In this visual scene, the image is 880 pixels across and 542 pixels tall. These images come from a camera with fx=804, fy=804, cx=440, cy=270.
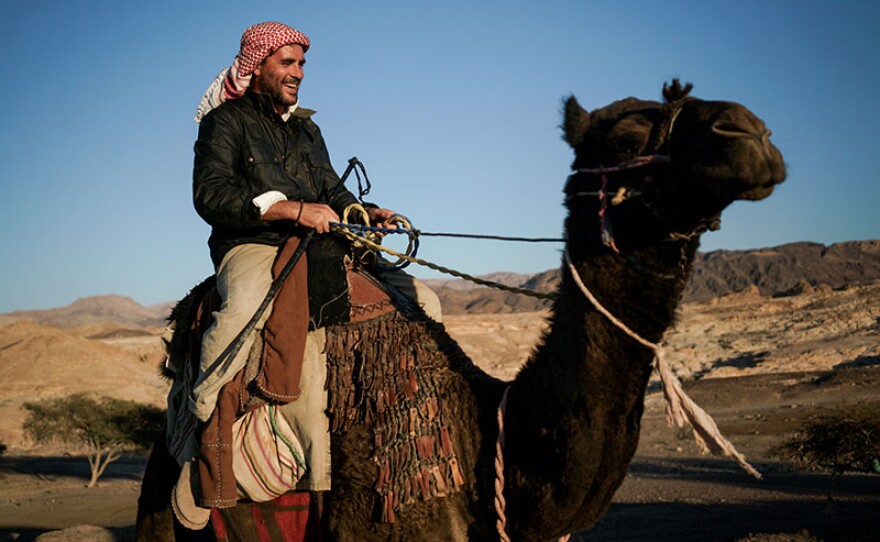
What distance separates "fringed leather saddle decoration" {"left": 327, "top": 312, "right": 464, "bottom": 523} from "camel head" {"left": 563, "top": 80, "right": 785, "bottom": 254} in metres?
1.08

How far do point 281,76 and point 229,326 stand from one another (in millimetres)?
1631

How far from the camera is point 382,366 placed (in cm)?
404

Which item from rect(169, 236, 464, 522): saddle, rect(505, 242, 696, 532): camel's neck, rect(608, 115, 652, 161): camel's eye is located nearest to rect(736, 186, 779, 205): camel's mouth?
rect(505, 242, 696, 532): camel's neck

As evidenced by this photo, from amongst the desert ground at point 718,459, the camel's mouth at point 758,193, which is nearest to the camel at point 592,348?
the camel's mouth at point 758,193

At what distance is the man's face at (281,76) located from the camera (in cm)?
482

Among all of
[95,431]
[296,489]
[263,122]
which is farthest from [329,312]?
[95,431]

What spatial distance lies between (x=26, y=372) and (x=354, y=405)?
49.5m

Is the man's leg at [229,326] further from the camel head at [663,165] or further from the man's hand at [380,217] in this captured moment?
the camel head at [663,165]

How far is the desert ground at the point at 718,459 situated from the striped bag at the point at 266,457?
6.47ft

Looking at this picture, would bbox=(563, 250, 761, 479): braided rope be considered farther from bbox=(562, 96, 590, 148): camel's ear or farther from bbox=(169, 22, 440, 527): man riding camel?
bbox=(169, 22, 440, 527): man riding camel

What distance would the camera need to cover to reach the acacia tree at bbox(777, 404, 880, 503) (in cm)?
1374

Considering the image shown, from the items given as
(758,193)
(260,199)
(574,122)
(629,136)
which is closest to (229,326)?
(260,199)

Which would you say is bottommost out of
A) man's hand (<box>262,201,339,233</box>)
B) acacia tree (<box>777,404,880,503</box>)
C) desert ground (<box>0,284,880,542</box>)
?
desert ground (<box>0,284,880,542</box>)

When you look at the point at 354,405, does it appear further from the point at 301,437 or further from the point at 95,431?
the point at 95,431
